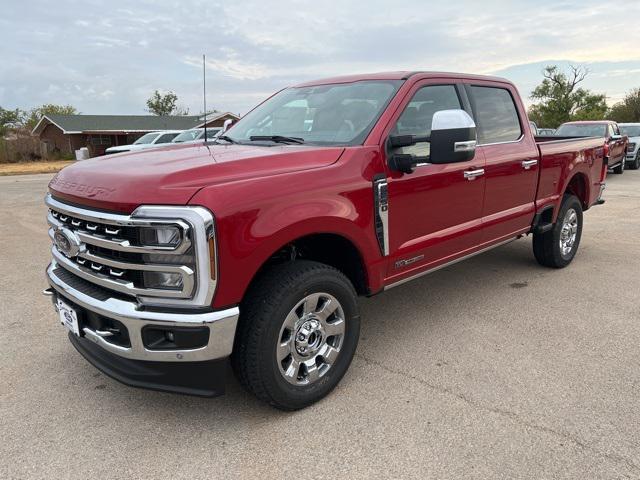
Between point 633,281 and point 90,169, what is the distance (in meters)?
5.08

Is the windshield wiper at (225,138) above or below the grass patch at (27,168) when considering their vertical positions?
above

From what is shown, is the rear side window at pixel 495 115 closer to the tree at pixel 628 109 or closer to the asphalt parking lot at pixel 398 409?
the asphalt parking lot at pixel 398 409

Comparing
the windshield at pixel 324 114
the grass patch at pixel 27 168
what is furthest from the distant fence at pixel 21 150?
the windshield at pixel 324 114

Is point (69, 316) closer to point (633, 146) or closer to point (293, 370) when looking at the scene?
point (293, 370)

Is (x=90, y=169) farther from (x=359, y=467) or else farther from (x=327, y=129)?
(x=359, y=467)

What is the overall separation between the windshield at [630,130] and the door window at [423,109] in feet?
59.8

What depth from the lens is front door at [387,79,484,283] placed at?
3.34 m

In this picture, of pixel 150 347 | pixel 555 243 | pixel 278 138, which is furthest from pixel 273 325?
pixel 555 243

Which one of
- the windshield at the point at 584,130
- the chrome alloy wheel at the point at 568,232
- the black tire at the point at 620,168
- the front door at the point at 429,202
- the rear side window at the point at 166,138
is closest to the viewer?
the front door at the point at 429,202

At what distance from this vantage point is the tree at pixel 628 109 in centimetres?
4853

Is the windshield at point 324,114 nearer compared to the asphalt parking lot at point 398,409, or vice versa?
the asphalt parking lot at point 398,409

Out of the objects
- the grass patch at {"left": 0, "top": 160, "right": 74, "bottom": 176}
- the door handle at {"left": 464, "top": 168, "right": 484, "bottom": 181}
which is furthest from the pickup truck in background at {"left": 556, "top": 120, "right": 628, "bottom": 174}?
the grass patch at {"left": 0, "top": 160, "right": 74, "bottom": 176}

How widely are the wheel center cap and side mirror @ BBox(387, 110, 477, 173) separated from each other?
1.13m

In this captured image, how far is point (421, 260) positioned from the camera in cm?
362
